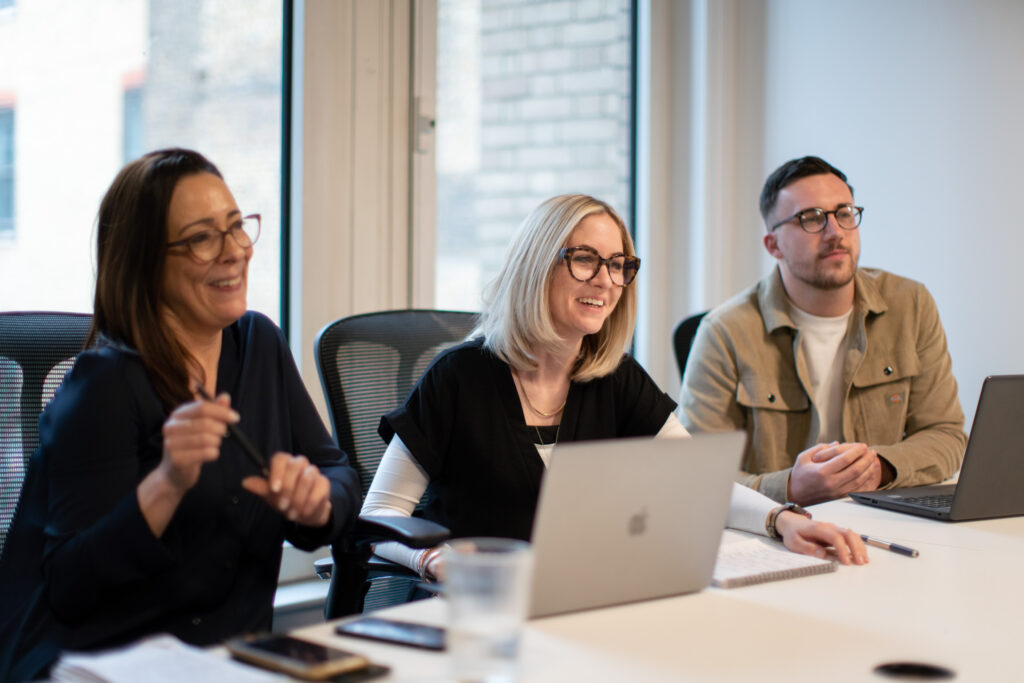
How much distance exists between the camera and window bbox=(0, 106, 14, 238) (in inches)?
86.4

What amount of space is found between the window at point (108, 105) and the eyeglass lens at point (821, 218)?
1.42 metres

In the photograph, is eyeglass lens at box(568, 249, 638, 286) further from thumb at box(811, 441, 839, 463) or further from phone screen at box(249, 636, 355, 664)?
phone screen at box(249, 636, 355, 664)

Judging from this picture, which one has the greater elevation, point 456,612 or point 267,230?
point 267,230

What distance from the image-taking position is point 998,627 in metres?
1.12

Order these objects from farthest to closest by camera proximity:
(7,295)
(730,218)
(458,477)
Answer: (730,218) < (7,295) < (458,477)

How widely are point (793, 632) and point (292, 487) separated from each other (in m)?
0.65

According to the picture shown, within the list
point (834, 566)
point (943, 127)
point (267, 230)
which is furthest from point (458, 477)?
point (943, 127)

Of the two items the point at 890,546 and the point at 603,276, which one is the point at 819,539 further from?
the point at 603,276

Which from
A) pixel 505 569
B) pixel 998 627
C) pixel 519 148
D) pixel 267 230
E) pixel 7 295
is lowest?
pixel 998 627

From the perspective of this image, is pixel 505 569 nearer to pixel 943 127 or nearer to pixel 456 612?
pixel 456 612

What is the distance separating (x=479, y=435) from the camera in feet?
5.89

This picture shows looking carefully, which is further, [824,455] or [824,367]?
[824,367]

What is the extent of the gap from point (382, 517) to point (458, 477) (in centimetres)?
36

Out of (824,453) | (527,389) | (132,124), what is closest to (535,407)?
(527,389)
